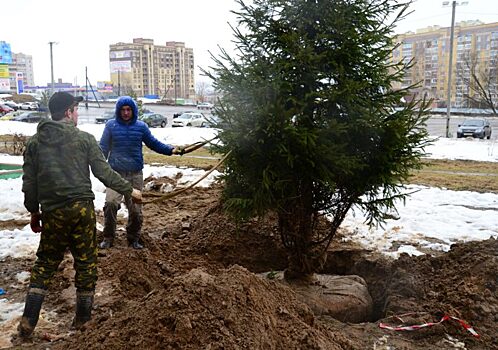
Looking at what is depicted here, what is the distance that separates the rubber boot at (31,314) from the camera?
3.82m

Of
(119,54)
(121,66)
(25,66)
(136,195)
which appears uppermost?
(25,66)

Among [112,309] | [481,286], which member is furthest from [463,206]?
[112,309]

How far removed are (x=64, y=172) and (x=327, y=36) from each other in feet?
8.13

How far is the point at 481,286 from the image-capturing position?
458 cm

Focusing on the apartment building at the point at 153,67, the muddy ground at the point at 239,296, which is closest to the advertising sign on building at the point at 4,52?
the apartment building at the point at 153,67

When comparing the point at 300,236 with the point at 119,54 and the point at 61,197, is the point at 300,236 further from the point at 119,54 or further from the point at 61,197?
the point at 119,54

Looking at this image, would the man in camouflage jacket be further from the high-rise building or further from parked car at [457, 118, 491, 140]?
the high-rise building

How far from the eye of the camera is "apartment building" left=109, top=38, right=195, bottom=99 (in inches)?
3472

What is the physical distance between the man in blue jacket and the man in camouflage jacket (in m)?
1.91

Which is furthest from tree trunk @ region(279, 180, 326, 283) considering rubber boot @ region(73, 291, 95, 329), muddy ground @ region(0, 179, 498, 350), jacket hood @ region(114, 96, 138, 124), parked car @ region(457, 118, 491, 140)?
parked car @ region(457, 118, 491, 140)

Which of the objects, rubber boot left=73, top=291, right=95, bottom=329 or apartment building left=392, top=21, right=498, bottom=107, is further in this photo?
apartment building left=392, top=21, right=498, bottom=107

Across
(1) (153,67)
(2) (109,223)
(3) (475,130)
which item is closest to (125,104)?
(2) (109,223)

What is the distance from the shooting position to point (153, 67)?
310 ft

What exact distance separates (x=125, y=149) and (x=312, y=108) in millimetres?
2632
